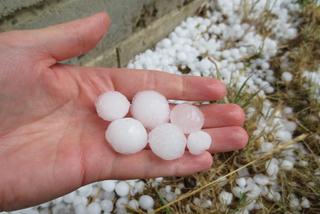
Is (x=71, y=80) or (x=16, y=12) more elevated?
(x=16, y=12)

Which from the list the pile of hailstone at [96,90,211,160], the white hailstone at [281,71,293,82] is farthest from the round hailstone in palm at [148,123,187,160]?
the white hailstone at [281,71,293,82]

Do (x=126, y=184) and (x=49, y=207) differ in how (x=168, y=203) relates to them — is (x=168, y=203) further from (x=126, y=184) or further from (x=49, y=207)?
(x=49, y=207)

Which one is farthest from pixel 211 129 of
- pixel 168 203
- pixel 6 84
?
pixel 6 84

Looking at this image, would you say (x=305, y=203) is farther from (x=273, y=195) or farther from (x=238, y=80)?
(x=238, y=80)

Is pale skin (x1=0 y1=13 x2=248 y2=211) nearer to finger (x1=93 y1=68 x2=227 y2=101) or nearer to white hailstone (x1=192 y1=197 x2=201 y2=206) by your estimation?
finger (x1=93 y1=68 x2=227 y2=101)

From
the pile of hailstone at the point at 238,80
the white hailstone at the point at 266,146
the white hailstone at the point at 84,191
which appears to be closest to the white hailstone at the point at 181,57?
the pile of hailstone at the point at 238,80
